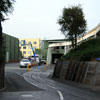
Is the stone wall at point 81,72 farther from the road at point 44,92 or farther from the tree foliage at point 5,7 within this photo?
the tree foliage at point 5,7

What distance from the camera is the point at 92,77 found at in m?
17.2

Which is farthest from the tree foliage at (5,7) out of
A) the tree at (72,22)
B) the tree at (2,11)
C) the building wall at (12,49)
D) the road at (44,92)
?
the building wall at (12,49)

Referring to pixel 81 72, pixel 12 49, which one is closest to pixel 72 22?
pixel 81 72

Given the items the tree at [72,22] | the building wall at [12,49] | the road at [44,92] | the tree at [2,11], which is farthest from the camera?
the building wall at [12,49]

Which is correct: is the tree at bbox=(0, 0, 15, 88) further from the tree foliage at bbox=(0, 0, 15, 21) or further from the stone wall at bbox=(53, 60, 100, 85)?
the stone wall at bbox=(53, 60, 100, 85)

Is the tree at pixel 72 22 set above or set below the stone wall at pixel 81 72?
above

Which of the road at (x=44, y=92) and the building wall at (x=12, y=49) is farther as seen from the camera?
the building wall at (x=12, y=49)

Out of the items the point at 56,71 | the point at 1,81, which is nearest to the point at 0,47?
the point at 1,81

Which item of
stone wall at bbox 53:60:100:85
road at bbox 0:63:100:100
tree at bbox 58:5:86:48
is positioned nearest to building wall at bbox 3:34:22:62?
tree at bbox 58:5:86:48

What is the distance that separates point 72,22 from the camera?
1087 inches

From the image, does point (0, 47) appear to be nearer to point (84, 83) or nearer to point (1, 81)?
point (1, 81)

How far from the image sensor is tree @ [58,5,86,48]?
27609 mm

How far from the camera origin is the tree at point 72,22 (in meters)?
27.6

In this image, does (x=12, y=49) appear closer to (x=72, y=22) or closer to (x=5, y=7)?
(x=72, y=22)
